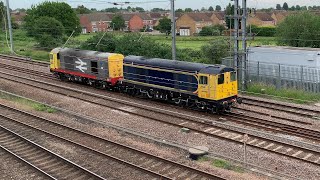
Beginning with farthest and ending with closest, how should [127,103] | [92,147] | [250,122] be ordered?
[127,103] < [250,122] < [92,147]

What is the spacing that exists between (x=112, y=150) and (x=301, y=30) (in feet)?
166

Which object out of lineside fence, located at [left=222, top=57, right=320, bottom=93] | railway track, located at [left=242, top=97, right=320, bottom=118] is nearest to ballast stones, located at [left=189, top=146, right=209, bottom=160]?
railway track, located at [left=242, top=97, right=320, bottom=118]

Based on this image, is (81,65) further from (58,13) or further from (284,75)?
(58,13)

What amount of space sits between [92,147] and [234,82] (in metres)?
10.4

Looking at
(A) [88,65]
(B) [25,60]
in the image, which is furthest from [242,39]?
(B) [25,60]

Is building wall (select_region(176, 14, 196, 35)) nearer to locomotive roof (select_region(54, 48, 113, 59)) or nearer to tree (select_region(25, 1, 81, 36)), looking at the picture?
tree (select_region(25, 1, 81, 36))

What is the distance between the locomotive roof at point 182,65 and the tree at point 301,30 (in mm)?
36173

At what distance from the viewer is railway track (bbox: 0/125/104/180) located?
572 inches

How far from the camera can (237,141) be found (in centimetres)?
1769

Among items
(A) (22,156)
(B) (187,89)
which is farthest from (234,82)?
(A) (22,156)

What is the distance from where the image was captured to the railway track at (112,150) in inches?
566

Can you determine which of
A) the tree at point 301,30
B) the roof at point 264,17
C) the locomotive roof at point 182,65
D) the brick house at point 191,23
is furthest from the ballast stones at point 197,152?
→ the roof at point 264,17

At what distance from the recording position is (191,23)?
379 feet

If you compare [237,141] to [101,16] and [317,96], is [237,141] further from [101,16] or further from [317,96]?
[101,16]
